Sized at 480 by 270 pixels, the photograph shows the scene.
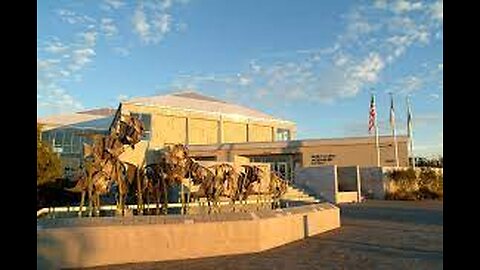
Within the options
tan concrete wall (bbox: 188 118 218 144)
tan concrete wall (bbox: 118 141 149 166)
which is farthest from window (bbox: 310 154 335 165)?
tan concrete wall (bbox: 118 141 149 166)

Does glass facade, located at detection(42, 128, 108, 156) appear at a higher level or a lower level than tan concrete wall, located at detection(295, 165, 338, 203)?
higher

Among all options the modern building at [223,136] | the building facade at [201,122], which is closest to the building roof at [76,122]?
the modern building at [223,136]

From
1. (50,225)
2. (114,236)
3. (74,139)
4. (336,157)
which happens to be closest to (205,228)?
(114,236)

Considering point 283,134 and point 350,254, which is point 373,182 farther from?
point 283,134

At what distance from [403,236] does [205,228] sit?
22.0 feet

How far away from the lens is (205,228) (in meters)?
10.8

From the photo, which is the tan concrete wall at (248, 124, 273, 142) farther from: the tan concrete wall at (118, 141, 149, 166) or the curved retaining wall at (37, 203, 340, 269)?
the curved retaining wall at (37, 203, 340, 269)

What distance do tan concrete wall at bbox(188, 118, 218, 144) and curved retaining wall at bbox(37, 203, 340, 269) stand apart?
134 ft

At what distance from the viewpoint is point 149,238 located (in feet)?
33.5

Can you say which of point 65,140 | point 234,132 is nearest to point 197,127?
point 234,132

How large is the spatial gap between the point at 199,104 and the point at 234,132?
5132 mm

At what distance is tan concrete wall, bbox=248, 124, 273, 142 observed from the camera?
5997 centimetres

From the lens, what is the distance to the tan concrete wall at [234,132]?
57.0 meters

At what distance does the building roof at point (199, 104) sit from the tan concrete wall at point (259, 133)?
1.23 metres
